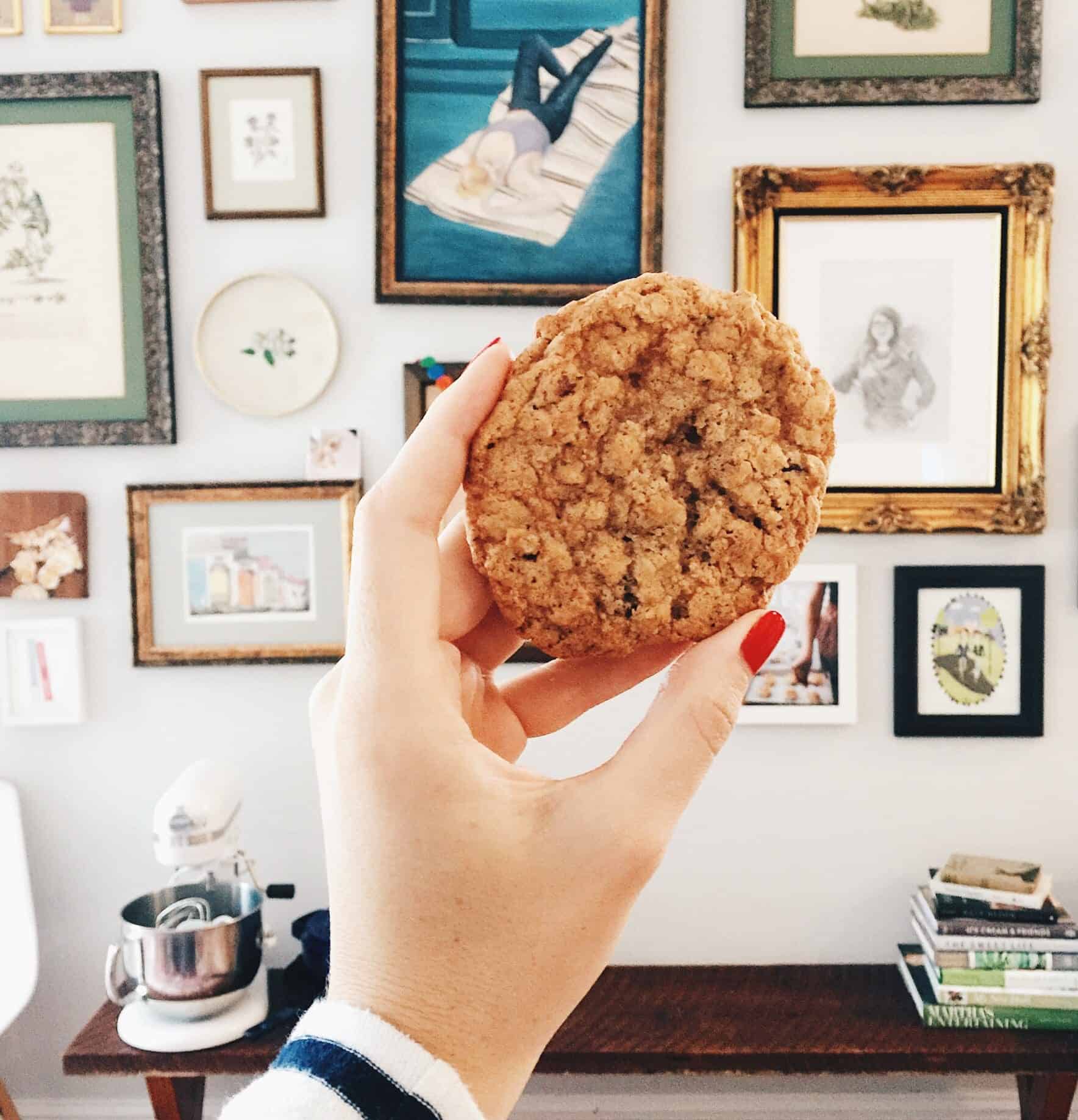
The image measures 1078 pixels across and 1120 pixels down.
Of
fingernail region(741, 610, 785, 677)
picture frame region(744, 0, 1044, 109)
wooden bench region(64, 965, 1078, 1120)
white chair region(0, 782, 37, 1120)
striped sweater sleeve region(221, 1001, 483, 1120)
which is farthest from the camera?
white chair region(0, 782, 37, 1120)

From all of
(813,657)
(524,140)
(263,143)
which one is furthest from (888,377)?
(263,143)

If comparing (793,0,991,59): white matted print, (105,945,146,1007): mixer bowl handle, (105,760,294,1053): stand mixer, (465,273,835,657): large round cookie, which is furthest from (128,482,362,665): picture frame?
(793,0,991,59): white matted print

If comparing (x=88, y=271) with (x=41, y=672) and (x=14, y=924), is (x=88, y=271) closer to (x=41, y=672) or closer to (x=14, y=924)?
(x=41, y=672)

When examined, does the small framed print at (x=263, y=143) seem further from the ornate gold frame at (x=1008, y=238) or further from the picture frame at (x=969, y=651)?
the picture frame at (x=969, y=651)

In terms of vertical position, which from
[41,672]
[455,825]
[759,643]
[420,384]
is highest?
[420,384]

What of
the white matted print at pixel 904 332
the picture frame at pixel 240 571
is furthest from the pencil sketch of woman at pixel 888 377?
the picture frame at pixel 240 571

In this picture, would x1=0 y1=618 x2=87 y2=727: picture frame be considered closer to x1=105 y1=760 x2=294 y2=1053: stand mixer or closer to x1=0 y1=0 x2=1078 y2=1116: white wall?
x1=0 y1=0 x2=1078 y2=1116: white wall
